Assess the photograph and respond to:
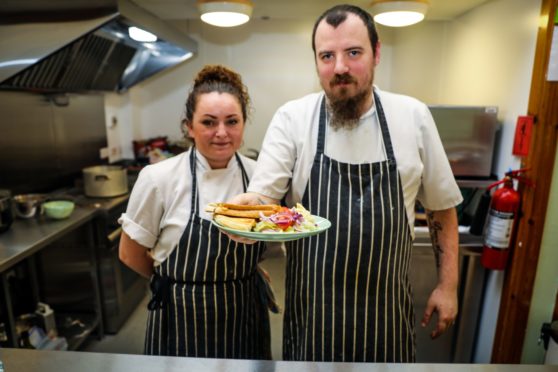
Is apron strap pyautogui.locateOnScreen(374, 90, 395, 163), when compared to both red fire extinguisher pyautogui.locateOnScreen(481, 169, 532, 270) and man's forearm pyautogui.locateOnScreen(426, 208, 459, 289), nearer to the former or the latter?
man's forearm pyautogui.locateOnScreen(426, 208, 459, 289)

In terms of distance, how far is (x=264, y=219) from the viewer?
33.9 inches

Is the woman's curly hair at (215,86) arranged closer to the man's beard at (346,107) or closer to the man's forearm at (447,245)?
the man's beard at (346,107)

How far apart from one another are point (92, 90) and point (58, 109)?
36 cm

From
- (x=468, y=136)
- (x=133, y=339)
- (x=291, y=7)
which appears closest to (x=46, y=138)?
(x=133, y=339)

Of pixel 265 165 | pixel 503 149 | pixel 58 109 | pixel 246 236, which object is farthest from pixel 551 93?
pixel 58 109

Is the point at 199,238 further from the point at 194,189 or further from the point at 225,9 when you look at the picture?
the point at 225,9

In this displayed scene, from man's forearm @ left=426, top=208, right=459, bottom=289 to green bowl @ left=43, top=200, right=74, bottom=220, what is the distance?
1.70 m

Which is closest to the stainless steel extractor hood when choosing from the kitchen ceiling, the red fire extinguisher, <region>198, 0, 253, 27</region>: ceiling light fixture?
the kitchen ceiling

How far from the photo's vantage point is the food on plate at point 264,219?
840mm

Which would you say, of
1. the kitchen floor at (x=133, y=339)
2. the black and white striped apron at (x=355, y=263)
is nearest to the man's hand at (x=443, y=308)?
the black and white striped apron at (x=355, y=263)

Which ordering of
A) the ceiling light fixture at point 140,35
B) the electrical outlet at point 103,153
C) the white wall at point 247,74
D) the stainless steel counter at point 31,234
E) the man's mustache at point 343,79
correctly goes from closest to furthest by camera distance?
the man's mustache at point 343,79, the stainless steel counter at point 31,234, the ceiling light fixture at point 140,35, the electrical outlet at point 103,153, the white wall at point 247,74

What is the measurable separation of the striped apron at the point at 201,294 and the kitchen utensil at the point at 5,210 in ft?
2.96

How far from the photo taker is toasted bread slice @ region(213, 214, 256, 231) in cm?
84

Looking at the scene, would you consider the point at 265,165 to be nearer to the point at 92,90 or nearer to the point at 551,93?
the point at 551,93
